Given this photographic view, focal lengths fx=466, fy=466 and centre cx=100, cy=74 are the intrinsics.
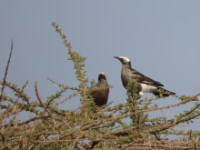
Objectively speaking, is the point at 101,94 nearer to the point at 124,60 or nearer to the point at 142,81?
the point at 142,81

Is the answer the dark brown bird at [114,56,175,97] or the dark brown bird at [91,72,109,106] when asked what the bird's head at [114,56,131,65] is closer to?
the dark brown bird at [114,56,175,97]

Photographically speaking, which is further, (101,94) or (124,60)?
(124,60)

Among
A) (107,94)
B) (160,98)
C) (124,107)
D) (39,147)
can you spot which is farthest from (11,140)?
(107,94)

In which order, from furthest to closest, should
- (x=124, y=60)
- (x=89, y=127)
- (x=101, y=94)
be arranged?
1. (x=124, y=60)
2. (x=101, y=94)
3. (x=89, y=127)

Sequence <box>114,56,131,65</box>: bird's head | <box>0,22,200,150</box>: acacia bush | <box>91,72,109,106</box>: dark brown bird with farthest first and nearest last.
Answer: <box>114,56,131,65</box>: bird's head → <box>91,72,109,106</box>: dark brown bird → <box>0,22,200,150</box>: acacia bush

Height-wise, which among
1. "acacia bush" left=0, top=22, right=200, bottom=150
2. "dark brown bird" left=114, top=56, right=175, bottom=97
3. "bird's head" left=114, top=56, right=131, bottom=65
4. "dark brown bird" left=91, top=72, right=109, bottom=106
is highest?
"bird's head" left=114, top=56, right=131, bottom=65

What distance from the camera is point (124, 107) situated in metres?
3.71

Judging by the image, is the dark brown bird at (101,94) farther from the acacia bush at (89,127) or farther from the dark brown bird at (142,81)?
A: the acacia bush at (89,127)

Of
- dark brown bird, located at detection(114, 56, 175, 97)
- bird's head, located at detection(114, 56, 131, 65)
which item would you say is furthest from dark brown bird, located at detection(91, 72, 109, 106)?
bird's head, located at detection(114, 56, 131, 65)

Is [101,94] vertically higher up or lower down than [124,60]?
lower down

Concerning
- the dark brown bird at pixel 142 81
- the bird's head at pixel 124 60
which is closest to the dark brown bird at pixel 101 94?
the dark brown bird at pixel 142 81

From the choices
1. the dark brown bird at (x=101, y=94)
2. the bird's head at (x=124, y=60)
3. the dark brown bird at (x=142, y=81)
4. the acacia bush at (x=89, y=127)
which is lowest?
the acacia bush at (x=89, y=127)

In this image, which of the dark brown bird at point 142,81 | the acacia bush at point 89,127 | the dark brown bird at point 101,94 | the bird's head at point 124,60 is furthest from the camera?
the bird's head at point 124,60

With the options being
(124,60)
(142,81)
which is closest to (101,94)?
(142,81)
